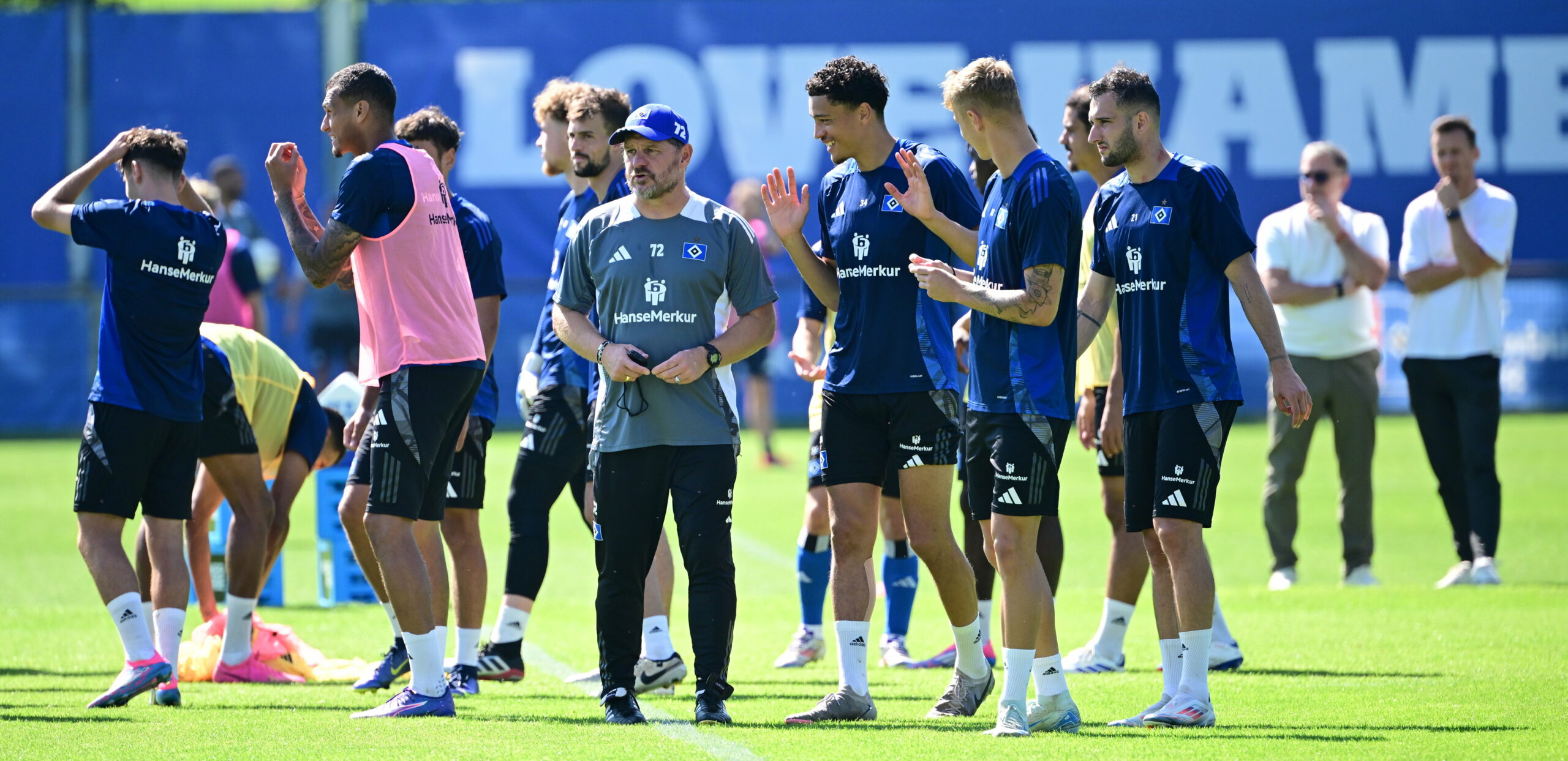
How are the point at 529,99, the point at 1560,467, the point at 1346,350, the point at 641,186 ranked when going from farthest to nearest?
the point at 529,99 < the point at 1560,467 < the point at 1346,350 < the point at 641,186

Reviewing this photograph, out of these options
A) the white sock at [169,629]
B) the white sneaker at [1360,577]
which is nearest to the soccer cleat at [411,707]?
the white sock at [169,629]

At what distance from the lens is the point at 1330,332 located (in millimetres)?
11219

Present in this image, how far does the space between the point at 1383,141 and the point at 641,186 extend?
21333 mm

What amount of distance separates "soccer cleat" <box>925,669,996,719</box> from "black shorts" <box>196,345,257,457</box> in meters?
3.46

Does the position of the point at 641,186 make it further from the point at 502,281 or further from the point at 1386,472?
the point at 1386,472

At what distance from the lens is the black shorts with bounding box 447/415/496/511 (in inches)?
306

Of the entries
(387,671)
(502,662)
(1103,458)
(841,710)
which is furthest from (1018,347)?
(387,671)

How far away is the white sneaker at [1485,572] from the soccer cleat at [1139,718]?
5.15m

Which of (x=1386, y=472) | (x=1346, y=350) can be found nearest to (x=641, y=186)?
(x=1346, y=350)

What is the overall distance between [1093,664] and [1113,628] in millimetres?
190

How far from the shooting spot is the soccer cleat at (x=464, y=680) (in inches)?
291

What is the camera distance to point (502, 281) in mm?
7719

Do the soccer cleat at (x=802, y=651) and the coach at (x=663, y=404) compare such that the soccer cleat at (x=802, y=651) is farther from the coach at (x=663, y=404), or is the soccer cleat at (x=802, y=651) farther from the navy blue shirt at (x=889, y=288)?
the navy blue shirt at (x=889, y=288)

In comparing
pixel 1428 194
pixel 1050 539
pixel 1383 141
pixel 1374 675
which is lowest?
pixel 1374 675
